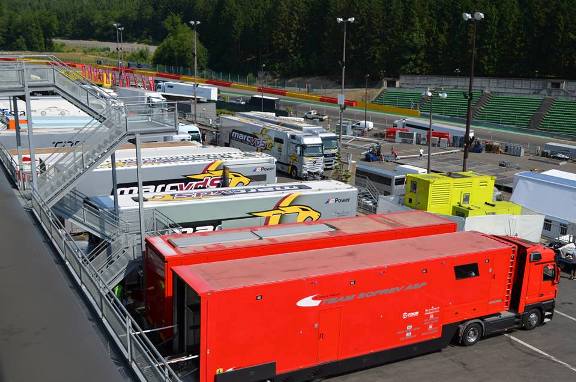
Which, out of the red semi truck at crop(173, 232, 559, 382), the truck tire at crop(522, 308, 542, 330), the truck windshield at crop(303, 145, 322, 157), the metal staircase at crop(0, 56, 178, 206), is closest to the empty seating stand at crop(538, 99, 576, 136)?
the truck windshield at crop(303, 145, 322, 157)

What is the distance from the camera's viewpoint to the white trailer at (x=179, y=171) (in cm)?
2558

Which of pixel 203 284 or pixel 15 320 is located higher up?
pixel 15 320

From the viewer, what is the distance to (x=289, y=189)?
2530 cm

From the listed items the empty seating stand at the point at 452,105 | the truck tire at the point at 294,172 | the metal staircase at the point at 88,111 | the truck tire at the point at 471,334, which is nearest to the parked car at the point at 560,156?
the truck tire at the point at 294,172

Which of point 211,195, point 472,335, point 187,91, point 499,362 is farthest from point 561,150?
point 187,91

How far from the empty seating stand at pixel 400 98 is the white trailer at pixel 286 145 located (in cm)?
4806

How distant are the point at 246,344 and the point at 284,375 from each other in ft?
4.76

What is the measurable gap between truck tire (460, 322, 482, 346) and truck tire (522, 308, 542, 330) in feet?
6.89

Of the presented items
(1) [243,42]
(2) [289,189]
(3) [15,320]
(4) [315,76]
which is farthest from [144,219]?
(1) [243,42]

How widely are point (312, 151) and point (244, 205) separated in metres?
Answer: 18.3

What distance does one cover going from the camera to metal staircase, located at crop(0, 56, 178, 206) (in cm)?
1850

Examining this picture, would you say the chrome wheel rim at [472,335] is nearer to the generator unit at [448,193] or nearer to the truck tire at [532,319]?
the truck tire at [532,319]

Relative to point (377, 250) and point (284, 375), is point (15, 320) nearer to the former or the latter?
point (284, 375)

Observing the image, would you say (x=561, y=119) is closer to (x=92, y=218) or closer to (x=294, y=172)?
(x=294, y=172)
